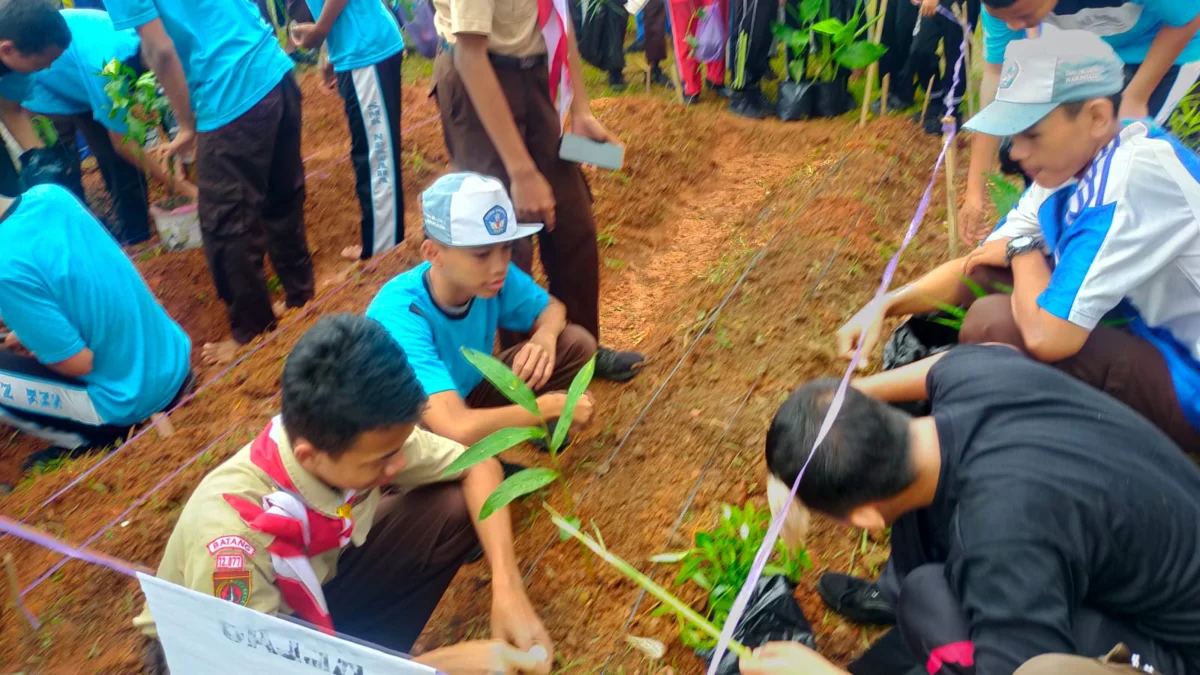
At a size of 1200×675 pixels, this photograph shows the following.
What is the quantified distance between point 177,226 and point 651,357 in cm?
295

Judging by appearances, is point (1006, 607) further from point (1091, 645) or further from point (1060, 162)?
point (1060, 162)

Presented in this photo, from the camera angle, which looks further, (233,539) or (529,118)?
(529,118)

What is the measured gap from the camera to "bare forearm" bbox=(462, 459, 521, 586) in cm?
174

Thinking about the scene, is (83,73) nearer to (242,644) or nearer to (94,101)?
(94,101)

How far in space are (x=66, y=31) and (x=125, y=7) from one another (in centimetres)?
56

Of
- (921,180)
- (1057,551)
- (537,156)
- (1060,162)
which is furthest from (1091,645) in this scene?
(921,180)

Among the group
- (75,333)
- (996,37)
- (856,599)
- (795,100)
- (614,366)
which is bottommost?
(795,100)

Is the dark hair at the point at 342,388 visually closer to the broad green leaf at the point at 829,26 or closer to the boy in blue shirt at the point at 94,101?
the boy in blue shirt at the point at 94,101

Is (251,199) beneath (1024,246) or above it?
beneath

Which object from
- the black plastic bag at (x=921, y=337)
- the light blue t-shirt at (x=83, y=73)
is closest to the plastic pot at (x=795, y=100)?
the black plastic bag at (x=921, y=337)

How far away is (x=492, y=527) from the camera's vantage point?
1.80 m

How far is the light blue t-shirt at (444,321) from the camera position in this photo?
2.05 metres

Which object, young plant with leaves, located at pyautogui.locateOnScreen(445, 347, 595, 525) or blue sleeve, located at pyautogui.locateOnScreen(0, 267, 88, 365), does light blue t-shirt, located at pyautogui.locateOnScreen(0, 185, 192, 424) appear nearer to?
blue sleeve, located at pyautogui.locateOnScreen(0, 267, 88, 365)

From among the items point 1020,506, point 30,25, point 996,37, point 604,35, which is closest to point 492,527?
point 1020,506
